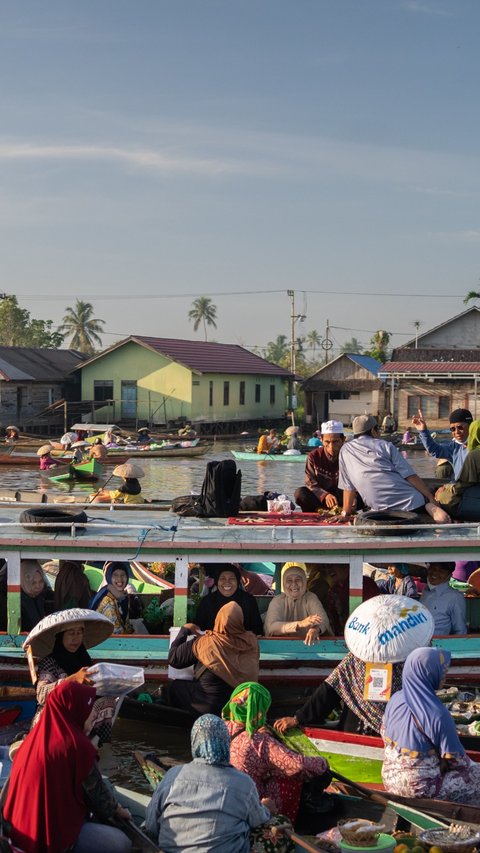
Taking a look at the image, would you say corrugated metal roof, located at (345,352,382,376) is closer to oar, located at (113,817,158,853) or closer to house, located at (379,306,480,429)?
house, located at (379,306,480,429)

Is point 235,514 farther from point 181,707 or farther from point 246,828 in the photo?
point 246,828

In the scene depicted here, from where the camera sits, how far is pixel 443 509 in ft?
32.6

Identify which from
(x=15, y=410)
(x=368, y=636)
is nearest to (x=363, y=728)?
(x=368, y=636)

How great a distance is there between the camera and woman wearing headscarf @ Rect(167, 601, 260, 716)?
7902 mm

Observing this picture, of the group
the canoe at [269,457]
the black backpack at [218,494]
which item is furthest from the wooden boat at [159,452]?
the black backpack at [218,494]

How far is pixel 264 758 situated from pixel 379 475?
4.03m

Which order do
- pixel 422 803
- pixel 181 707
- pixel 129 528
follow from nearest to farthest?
1. pixel 422 803
2. pixel 181 707
3. pixel 129 528

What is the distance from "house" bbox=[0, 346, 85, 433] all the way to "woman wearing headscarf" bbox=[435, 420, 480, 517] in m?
37.7

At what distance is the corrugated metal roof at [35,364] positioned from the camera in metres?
46.6

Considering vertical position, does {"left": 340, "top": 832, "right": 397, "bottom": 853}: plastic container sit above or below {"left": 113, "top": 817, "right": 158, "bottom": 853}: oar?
below

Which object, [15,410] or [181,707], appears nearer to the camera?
[181,707]

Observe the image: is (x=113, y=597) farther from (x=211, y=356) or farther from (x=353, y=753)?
(x=211, y=356)

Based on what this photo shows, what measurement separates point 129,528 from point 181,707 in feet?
5.99

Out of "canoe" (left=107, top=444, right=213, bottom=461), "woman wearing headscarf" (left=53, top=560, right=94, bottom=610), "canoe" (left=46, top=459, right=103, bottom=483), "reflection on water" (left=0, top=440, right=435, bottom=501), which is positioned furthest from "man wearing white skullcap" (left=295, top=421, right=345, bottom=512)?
"canoe" (left=107, top=444, right=213, bottom=461)
